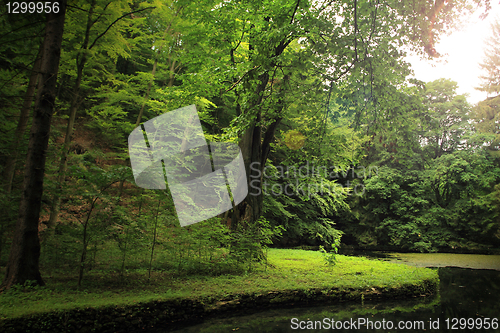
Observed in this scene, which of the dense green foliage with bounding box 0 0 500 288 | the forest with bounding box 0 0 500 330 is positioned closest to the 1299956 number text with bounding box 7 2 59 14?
the forest with bounding box 0 0 500 330

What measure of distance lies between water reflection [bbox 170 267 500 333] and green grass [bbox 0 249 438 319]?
1.45 feet

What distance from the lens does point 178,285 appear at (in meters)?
5.48

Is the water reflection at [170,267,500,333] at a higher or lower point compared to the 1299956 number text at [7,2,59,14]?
lower

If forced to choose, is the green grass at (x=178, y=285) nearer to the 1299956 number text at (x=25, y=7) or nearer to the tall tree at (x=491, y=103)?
the 1299956 number text at (x=25, y=7)

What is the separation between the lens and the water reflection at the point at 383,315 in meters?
4.82

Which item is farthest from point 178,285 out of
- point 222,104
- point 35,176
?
point 222,104

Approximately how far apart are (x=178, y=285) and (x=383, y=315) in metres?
4.06

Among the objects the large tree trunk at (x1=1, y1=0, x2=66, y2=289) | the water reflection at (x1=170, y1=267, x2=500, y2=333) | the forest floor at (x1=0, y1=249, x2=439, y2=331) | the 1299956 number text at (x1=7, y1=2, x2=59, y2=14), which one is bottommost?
the water reflection at (x1=170, y1=267, x2=500, y2=333)

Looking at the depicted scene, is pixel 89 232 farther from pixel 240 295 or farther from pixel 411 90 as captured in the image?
pixel 411 90

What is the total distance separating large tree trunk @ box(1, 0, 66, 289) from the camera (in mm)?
4488

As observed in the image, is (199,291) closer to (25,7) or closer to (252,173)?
(252,173)

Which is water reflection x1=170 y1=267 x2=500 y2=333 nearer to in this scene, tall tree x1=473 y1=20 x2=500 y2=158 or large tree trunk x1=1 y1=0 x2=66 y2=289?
large tree trunk x1=1 y1=0 x2=66 y2=289

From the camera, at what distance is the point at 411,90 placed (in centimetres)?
543

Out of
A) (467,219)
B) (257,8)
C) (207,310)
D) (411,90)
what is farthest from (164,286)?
(467,219)
